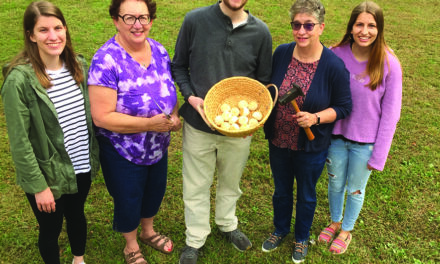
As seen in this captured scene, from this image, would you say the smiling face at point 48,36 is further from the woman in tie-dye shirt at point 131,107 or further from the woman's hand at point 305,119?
the woman's hand at point 305,119

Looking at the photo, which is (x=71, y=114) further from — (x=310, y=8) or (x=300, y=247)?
(x=300, y=247)

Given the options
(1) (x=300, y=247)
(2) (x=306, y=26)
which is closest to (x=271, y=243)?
(1) (x=300, y=247)

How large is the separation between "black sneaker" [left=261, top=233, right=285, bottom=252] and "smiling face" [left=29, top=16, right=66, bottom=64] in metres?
2.34

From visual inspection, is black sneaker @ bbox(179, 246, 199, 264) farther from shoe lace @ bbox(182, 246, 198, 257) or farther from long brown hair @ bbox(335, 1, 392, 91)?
long brown hair @ bbox(335, 1, 392, 91)

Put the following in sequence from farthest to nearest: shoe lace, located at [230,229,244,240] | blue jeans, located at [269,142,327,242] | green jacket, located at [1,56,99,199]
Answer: shoe lace, located at [230,229,244,240] < blue jeans, located at [269,142,327,242] < green jacket, located at [1,56,99,199]

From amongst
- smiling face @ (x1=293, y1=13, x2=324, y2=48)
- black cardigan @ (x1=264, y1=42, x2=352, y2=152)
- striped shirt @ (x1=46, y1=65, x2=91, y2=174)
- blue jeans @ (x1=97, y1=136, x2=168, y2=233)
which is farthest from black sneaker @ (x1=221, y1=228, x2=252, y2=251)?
smiling face @ (x1=293, y1=13, x2=324, y2=48)

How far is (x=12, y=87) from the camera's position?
221 cm

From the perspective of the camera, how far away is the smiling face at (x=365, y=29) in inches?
107

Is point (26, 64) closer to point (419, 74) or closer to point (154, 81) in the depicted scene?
point (154, 81)

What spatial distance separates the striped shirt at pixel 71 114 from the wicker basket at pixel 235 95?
817 mm

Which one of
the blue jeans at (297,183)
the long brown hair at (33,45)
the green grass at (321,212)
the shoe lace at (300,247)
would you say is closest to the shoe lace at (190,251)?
the green grass at (321,212)

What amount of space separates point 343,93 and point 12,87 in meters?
2.13

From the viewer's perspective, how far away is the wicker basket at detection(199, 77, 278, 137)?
8.94ft

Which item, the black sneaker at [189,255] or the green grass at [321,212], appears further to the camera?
the green grass at [321,212]
